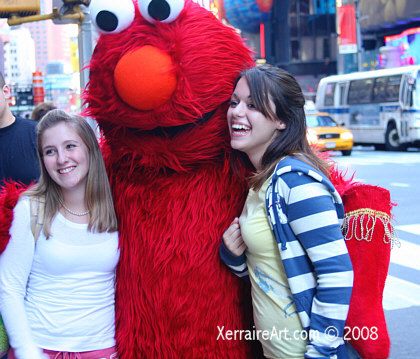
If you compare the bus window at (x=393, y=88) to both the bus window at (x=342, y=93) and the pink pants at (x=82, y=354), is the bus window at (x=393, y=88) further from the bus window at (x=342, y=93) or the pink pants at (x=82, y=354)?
the pink pants at (x=82, y=354)

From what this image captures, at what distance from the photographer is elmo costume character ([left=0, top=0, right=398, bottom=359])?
2.14m

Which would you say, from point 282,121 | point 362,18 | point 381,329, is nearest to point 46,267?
point 282,121

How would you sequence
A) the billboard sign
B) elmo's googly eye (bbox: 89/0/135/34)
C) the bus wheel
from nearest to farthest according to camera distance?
1. elmo's googly eye (bbox: 89/0/135/34)
2. the bus wheel
3. the billboard sign

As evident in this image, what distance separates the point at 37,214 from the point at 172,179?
1.75ft

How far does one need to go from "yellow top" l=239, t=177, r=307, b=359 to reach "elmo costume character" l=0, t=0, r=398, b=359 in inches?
10.7

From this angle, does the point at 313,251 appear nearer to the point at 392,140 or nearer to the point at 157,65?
the point at 157,65

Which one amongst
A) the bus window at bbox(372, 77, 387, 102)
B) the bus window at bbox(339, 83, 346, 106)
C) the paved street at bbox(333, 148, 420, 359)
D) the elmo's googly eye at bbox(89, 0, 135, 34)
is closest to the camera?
the elmo's googly eye at bbox(89, 0, 135, 34)

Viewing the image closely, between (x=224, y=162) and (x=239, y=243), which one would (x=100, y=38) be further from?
(x=239, y=243)

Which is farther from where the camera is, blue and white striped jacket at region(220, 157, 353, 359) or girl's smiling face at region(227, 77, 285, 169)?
girl's smiling face at region(227, 77, 285, 169)

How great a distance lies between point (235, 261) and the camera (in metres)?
2.12

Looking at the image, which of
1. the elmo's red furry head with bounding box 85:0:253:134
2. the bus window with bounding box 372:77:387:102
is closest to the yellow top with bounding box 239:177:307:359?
the elmo's red furry head with bounding box 85:0:253:134

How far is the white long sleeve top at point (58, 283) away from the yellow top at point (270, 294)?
58 centimetres

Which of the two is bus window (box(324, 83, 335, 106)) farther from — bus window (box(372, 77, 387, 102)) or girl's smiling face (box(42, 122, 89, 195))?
girl's smiling face (box(42, 122, 89, 195))

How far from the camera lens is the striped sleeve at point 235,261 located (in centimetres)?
212
